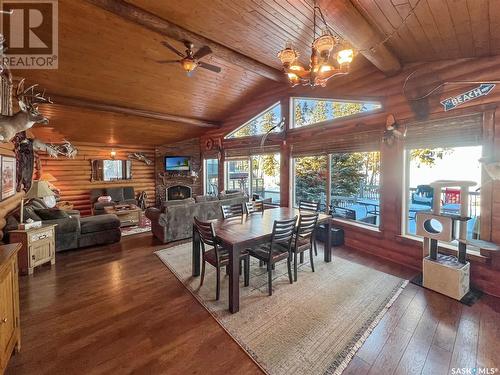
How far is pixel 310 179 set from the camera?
5512 mm

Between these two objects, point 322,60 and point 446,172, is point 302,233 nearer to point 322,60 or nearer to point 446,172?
point 322,60

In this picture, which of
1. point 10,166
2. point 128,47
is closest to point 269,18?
point 128,47

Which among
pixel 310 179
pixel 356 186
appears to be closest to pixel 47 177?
pixel 310 179

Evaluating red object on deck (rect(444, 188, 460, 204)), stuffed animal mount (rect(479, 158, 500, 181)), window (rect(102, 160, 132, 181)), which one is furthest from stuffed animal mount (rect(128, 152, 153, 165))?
stuffed animal mount (rect(479, 158, 500, 181))

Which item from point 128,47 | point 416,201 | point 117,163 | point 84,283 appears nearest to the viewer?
point 84,283

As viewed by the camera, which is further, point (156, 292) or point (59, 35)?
point (59, 35)

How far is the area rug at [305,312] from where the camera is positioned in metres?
1.94

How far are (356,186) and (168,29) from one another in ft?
14.2

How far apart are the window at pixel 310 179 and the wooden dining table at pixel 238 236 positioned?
1.51m

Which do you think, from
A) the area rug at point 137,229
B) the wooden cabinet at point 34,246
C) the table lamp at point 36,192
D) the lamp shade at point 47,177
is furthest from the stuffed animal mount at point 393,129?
the lamp shade at point 47,177

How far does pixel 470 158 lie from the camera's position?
3.26m

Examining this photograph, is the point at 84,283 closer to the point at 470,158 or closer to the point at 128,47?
the point at 128,47

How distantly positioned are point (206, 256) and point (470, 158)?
3891 mm

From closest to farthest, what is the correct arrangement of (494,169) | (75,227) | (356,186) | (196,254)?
(494,169)
(196,254)
(75,227)
(356,186)
